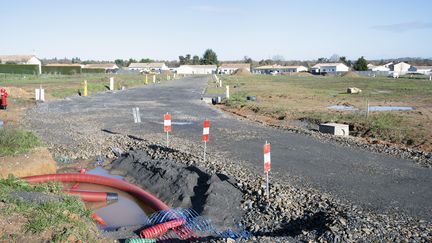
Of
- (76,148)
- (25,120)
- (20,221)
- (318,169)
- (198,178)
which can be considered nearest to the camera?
(20,221)

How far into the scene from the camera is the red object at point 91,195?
10.7 m

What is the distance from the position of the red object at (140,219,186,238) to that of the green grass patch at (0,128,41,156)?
21.0 ft

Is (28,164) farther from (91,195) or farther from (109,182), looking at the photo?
(91,195)

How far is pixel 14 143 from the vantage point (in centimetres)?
1366

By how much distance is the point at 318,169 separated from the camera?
42.3 feet

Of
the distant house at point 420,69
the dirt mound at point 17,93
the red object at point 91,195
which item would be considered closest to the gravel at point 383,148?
the red object at point 91,195

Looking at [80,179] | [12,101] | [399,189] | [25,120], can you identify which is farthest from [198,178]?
[12,101]

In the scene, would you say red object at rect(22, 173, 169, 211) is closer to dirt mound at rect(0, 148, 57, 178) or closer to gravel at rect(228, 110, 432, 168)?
dirt mound at rect(0, 148, 57, 178)

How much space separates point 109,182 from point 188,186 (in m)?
2.25

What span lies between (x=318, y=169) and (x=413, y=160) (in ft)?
11.1

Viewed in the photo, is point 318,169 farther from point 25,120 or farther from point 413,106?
point 413,106

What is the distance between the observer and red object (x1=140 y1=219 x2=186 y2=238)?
8102mm

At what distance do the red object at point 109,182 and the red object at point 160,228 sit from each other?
5.19 ft

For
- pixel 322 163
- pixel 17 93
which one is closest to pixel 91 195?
pixel 322 163
